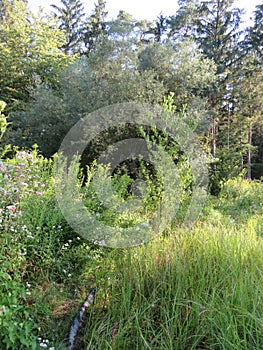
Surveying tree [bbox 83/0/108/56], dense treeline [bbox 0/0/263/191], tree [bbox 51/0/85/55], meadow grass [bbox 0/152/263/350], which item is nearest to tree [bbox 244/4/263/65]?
dense treeline [bbox 0/0/263/191]

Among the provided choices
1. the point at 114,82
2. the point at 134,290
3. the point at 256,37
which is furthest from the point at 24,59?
the point at 256,37

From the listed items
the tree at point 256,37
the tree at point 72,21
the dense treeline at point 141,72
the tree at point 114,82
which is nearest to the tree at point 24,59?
the dense treeline at point 141,72

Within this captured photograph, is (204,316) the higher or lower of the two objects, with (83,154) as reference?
lower

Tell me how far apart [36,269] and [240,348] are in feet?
4.53

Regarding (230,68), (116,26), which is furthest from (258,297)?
(230,68)

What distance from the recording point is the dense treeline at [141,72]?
21.0 feet

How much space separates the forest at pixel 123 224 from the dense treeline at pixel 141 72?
0.05 m

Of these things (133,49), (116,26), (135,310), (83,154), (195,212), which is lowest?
(135,310)

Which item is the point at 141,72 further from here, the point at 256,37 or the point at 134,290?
the point at 256,37

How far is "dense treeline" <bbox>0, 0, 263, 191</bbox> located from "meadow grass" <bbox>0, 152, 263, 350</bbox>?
8.19 ft

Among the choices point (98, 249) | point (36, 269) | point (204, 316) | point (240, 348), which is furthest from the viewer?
point (98, 249)

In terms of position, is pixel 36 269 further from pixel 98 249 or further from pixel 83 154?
pixel 83 154

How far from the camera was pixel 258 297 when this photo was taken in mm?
1438

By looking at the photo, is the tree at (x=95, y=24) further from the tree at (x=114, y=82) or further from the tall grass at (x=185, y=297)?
the tall grass at (x=185, y=297)
